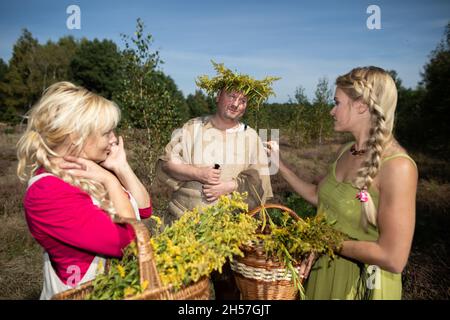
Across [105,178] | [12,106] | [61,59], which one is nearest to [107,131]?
[105,178]

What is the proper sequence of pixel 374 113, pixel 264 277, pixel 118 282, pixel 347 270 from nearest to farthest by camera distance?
pixel 118 282 → pixel 264 277 → pixel 374 113 → pixel 347 270

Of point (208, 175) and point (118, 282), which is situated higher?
point (208, 175)

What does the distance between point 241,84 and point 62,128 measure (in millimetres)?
1801

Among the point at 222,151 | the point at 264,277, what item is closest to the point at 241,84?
the point at 222,151

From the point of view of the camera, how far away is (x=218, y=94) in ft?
11.2

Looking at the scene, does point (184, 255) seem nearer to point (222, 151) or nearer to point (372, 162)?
point (372, 162)

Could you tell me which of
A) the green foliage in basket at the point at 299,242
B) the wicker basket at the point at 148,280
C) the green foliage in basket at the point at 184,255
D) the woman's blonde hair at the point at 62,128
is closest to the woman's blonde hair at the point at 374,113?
the green foliage in basket at the point at 299,242

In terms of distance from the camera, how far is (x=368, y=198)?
6.74 ft

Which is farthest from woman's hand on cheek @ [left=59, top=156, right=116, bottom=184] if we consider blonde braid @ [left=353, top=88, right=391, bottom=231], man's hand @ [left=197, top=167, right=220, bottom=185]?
blonde braid @ [left=353, top=88, right=391, bottom=231]

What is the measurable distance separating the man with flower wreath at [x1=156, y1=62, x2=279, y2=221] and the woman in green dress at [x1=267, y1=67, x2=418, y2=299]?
97 centimetres

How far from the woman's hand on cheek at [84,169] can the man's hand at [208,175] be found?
4.02ft

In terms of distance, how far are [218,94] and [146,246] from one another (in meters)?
2.16

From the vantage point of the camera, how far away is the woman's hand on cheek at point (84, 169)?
1.81 metres

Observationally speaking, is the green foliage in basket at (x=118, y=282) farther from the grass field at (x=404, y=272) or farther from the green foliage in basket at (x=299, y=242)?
the grass field at (x=404, y=272)
